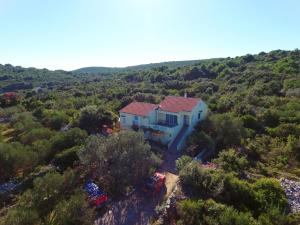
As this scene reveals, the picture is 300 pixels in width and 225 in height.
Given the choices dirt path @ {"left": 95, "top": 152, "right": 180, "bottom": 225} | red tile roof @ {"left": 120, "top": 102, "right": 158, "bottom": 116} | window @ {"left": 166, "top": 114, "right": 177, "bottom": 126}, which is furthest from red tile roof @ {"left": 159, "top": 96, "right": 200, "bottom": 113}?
dirt path @ {"left": 95, "top": 152, "right": 180, "bottom": 225}

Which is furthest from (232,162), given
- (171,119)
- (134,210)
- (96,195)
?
(96,195)

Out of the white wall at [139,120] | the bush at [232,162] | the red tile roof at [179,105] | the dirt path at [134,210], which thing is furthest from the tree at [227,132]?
the dirt path at [134,210]

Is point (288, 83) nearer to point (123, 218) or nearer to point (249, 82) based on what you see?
point (249, 82)

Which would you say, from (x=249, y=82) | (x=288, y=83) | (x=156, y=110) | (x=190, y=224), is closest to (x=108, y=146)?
(x=190, y=224)

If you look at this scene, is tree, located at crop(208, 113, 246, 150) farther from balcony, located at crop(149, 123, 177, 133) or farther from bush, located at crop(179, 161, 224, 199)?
bush, located at crop(179, 161, 224, 199)

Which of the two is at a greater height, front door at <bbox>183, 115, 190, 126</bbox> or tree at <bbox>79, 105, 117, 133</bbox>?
front door at <bbox>183, 115, 190, 126</bbox>

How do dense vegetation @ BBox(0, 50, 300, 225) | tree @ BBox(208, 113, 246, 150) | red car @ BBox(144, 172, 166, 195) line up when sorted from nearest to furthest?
1. dense vegetation @ BBox(0, 50, 300, 225)
2. red car @ BBox(144, 172, 166, 195)
3. tree @ BBox(208, 113, 246, 150)
